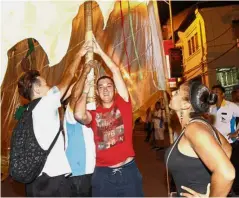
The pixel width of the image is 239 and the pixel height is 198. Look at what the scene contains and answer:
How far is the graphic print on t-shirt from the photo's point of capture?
10.7ft

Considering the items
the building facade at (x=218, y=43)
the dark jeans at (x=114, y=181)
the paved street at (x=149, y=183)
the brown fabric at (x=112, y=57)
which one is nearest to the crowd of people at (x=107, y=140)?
the dark jeans at (x=114, y=181)

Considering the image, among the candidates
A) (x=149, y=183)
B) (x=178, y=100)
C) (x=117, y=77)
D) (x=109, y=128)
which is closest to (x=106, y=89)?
(x=117, y=77)

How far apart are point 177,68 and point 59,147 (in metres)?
12.7

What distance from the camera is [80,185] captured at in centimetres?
305

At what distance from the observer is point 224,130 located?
18.3 ft

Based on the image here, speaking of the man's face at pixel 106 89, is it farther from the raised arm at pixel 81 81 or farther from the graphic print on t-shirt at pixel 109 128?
the raised arm at pixel 81 81

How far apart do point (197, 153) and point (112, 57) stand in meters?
1.78

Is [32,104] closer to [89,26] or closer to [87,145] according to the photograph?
[87,145]

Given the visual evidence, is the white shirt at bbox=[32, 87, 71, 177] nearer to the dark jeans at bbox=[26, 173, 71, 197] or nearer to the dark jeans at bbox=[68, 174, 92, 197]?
the dark jeans at bbox=[26, 173, 71, 197]

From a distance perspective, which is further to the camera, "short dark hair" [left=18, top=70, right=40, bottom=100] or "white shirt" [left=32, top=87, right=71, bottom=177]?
"short dark hair" [left=18, top=70, right=40, bottom=100]

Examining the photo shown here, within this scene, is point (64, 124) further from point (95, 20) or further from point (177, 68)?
point (177, 68)

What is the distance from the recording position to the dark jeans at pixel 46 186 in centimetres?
275

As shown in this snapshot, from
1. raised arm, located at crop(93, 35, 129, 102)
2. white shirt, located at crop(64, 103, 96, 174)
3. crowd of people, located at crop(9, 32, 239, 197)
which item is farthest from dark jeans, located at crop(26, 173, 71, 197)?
raised arm, located at crop(93, 35, 129, 102)

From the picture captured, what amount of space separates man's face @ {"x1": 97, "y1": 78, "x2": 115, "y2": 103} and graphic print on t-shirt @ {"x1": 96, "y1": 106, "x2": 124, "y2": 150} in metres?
0.14
